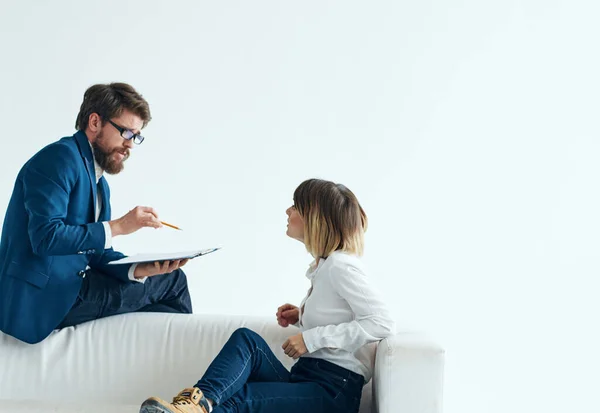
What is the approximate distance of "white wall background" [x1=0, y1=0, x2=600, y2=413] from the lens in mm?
3676

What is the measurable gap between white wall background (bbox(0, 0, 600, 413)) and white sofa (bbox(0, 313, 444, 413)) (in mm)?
1274

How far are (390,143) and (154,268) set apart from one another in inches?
62.3

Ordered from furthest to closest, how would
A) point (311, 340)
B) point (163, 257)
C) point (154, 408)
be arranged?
point (163, 257)
point (311, 340)
point (154, 408)

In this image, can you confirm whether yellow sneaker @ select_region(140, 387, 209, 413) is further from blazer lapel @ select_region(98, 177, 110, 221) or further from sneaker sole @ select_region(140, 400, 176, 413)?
blazer lapel @ select_region(98, 177, 110, 221)

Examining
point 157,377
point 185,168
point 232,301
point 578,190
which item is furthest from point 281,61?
point 157,377

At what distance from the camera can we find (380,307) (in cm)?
224

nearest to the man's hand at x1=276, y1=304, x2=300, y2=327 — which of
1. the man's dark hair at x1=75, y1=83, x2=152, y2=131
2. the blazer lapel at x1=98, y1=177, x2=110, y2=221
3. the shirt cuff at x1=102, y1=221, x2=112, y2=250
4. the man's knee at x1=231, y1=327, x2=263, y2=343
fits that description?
the man's knee at x1=231, y1=327, x2=263, y2=343

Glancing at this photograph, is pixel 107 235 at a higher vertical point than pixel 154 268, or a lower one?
higher

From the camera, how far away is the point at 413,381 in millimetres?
2141

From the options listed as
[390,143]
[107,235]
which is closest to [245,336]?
[107,235]

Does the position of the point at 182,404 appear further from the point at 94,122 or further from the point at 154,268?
the point at 94,122

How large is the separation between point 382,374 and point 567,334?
6.05ft

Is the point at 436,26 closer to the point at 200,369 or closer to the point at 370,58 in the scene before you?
the point at 370,58

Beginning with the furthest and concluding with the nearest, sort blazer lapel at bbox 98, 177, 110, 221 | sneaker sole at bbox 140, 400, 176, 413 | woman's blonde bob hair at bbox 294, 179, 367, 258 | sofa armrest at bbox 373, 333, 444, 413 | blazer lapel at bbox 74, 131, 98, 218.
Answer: blazer lapel at bbox 98, 177, 110, 221 < blazer lapel at bbox 74, 131, 98, 218 < woman's blonde bob hair at bbox 294, 179, 367, 258 < sofa armrest at bbox 373, 333, 444, 413 < sneaker sole at bbox 140, 400, 176, 413
